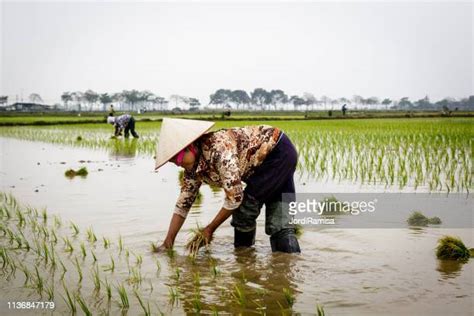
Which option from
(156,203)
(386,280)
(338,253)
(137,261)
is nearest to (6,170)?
(156,203)

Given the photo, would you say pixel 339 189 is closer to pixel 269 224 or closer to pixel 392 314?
pixel 269 224

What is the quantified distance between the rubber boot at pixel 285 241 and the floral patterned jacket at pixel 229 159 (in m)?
0.44

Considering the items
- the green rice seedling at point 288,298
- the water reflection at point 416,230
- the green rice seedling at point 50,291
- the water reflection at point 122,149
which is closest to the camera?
the green rice seedling at point 288,298

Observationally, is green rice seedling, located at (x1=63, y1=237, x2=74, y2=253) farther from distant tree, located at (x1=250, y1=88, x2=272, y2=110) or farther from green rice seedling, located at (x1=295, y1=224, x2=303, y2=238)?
distant tree, located at (x1=250, y1=88, x2=272, y2=110)

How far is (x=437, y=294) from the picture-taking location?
2.72 metres

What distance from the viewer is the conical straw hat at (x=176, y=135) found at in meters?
3.09

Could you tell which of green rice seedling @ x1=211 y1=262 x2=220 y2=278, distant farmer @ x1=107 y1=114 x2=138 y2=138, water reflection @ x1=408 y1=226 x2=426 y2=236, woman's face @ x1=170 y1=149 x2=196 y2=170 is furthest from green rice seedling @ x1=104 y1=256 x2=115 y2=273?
distant farmer @ x1=107 y1=114 x2=138 y2=138

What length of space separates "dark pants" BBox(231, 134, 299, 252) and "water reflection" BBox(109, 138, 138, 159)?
7.53 m

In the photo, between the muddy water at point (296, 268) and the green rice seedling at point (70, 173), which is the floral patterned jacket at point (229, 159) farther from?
the green rice seedling at point (70, 173)

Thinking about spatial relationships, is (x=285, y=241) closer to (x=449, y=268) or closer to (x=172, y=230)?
(x=172, y=230)

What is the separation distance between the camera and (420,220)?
4355 millimetres

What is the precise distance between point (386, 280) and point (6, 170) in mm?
7385

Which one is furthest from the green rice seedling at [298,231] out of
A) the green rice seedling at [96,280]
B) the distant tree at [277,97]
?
the distant tree at [277,97]

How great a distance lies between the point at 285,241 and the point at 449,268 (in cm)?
98
